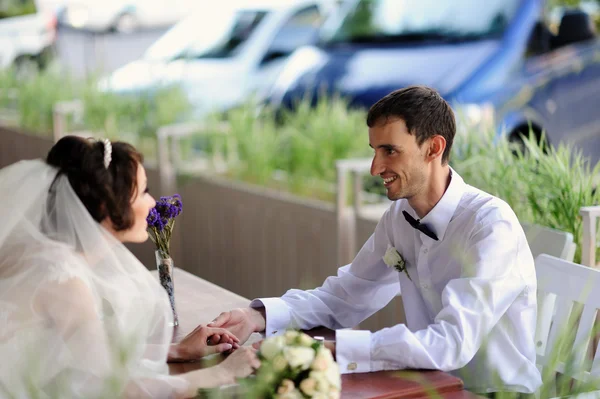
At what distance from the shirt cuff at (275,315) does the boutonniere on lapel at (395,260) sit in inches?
12.0

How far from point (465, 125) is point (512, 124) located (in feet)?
6.21

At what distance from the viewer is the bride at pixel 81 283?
1.92 metres

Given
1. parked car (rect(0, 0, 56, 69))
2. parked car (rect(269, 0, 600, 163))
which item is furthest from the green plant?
parked car (rect(0, 0, 56, 69))

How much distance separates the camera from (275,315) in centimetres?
249

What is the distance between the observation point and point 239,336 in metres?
2.39

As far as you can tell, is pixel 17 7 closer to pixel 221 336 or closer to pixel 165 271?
pixel 165 271

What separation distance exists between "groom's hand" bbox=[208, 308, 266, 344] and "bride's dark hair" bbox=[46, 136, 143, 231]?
47 cm

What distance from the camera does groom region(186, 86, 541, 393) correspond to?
211cm

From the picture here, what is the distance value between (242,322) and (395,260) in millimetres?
448

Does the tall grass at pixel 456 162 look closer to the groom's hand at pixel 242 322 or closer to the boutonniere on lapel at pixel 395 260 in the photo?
the boutonniere on lapel at pixel 395 260

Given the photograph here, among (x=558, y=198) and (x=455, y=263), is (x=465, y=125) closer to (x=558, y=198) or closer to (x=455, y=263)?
(x=558, y=198)

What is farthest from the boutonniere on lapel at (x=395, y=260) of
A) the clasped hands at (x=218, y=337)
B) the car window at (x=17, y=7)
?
the car window at (x=17, y=7)

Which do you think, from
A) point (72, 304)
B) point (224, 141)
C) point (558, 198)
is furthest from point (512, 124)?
point (72, 304)

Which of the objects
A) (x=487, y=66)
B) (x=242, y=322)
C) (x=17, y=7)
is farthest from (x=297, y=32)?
(x=17, y=7)
